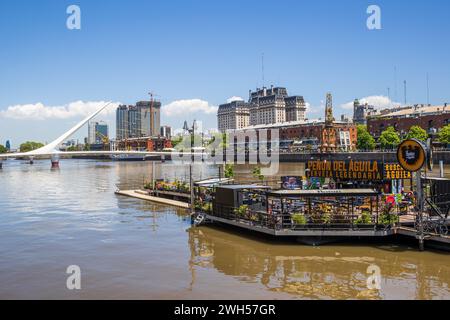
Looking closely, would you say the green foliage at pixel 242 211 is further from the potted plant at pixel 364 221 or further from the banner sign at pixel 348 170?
the banner sign at pixel 348 170

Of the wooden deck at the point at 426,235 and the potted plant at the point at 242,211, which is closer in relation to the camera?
the wooden deck at the point at 426,235

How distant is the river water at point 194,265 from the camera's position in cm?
1800

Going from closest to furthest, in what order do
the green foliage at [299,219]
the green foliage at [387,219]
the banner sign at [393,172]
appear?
1. the green foliage at [387,219]
2. the green foliage at [299,219]
3. the banner sign at [393,172]

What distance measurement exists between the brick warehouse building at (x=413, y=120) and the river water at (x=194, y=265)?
350 ft

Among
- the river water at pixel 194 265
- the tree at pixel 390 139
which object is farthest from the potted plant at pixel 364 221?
the tree at pixel 390 139

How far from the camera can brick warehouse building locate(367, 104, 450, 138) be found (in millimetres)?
125787

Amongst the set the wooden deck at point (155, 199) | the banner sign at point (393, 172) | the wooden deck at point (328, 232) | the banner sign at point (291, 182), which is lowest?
the wooden deck at point (155, 199)

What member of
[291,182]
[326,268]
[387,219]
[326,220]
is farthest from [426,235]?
[291,182]

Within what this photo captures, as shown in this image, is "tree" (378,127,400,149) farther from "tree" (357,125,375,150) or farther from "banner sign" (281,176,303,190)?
"banner sign" (281,176,303,190)

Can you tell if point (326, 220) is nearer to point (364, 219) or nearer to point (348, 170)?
point (364, 219)

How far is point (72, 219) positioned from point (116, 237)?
30.9 feet
